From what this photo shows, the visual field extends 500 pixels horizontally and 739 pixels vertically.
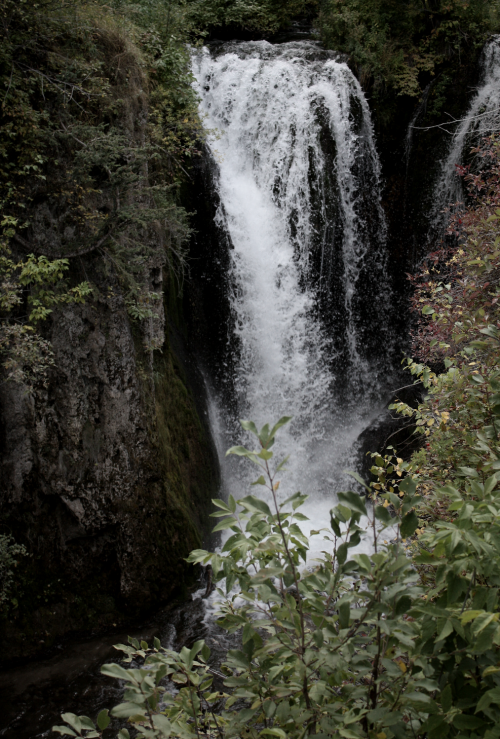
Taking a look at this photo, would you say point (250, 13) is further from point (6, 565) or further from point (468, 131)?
point (6, 565)

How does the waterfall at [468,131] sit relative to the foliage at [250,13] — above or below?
below

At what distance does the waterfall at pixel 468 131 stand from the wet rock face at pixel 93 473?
22.5ft

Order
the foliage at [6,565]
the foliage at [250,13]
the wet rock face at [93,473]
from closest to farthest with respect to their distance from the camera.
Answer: the foliage at [6,565], the wet rock face at [93,473], the foliage at [250,13]

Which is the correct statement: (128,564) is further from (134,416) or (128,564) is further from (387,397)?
(387,397)

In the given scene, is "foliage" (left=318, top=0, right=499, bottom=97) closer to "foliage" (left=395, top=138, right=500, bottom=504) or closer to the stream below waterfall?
the stream below waterfall

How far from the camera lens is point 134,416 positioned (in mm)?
5941

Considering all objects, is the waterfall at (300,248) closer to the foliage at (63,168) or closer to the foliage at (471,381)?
the foliage at (63,168)

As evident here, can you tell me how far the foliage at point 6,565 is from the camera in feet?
17.4

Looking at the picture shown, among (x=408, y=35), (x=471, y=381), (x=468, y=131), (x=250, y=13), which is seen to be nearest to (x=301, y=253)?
(x=468, y=131)

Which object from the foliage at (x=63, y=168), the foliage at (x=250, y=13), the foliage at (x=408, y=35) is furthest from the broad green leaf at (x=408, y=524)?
the foliage at (x=250, y=13)

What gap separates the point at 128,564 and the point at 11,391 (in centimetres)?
246

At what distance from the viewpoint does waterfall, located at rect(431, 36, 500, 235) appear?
9227 millimetres

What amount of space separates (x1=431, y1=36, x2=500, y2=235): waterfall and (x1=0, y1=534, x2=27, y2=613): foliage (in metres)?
8.78

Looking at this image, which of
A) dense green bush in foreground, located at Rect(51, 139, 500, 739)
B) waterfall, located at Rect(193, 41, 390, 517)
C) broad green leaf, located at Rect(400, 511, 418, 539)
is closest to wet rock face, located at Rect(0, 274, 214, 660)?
waterfall, located at Rect(193, 41, 390, 517)
